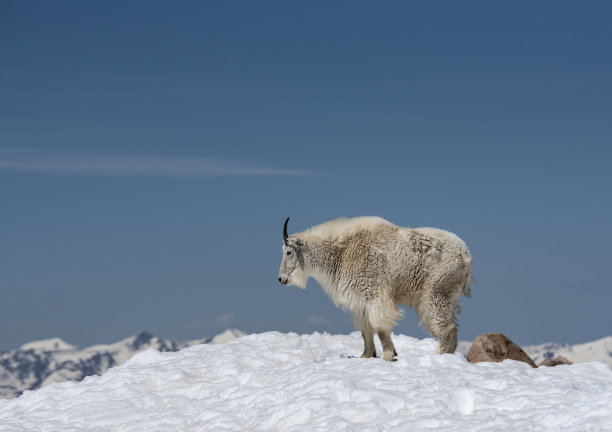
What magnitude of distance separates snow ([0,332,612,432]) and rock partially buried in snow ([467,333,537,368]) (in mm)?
2694

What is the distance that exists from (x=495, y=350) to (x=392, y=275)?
3.75 meters

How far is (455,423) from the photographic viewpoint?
10.1 metres

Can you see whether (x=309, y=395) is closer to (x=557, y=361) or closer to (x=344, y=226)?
(x=344, y=226)

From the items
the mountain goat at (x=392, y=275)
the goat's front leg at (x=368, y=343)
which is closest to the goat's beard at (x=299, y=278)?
the mountain goat at (x=392, y=275)

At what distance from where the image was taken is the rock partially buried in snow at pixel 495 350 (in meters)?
16.7

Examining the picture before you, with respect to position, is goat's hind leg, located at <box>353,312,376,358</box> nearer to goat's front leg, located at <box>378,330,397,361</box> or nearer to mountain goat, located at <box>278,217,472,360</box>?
mountain goat, located at <box>278,217,472,360</box>

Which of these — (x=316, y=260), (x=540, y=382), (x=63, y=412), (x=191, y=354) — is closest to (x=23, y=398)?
(x=63, y=412)

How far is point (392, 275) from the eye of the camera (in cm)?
1473

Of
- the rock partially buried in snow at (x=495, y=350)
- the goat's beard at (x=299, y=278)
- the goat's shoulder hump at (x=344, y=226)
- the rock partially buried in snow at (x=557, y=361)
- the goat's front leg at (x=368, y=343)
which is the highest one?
the goat's shoulder hump at (x=344, y=226)

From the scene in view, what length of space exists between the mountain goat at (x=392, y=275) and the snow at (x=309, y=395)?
1148 mm

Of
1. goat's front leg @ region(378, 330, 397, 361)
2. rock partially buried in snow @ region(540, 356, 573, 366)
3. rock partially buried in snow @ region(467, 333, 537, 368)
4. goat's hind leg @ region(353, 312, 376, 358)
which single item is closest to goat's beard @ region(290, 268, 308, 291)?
goat's hind leg @ region(353, 312, 376, 358)

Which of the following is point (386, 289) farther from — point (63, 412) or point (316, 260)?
point (63, 412)

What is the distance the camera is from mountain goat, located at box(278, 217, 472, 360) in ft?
48.3

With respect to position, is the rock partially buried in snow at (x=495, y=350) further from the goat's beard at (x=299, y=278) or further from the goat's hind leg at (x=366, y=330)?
the goat's beard at (x=299, y=278)
